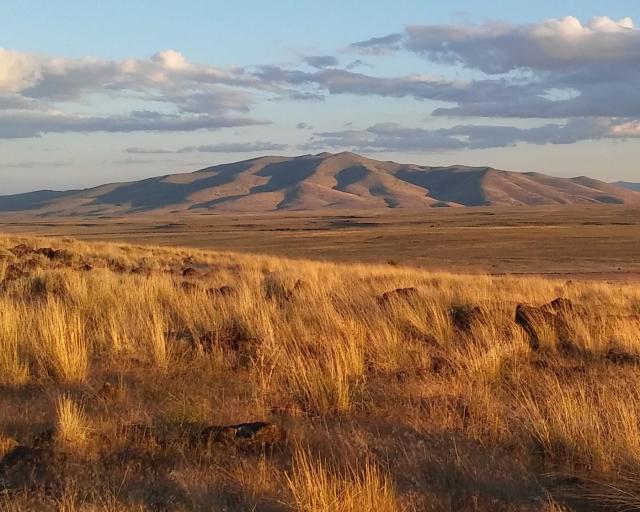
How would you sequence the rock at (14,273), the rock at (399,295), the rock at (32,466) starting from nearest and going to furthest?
Result: 1. the rock at (32,466)
2. the rock at (399,295)
3. the rock at (14,273)

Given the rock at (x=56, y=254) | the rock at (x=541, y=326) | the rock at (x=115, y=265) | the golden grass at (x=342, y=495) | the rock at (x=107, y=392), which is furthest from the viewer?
the rock at (x=56, y=254)

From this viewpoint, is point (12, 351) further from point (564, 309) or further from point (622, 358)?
point (564, 309)

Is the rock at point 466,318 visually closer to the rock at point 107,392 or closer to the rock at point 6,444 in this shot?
the rock at point 107,392

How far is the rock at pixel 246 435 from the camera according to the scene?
4.70m

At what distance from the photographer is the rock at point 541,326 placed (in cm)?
842

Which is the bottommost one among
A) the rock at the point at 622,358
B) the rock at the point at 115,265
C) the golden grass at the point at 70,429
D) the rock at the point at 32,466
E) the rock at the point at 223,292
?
the rock at the point at 622,358

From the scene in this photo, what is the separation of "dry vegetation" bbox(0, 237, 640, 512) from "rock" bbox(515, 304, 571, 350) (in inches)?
1.0

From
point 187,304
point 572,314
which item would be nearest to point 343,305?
point 187,304

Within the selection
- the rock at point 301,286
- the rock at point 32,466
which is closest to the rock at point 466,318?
the rock at point 301,286

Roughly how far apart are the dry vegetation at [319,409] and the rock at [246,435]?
0.04ft

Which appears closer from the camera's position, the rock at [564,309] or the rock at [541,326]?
the rock at [541,326]

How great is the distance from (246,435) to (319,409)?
3.40 ft

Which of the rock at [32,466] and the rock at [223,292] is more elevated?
the rock at [32,466]

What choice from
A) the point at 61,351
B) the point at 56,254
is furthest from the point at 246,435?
the point at 56,254
